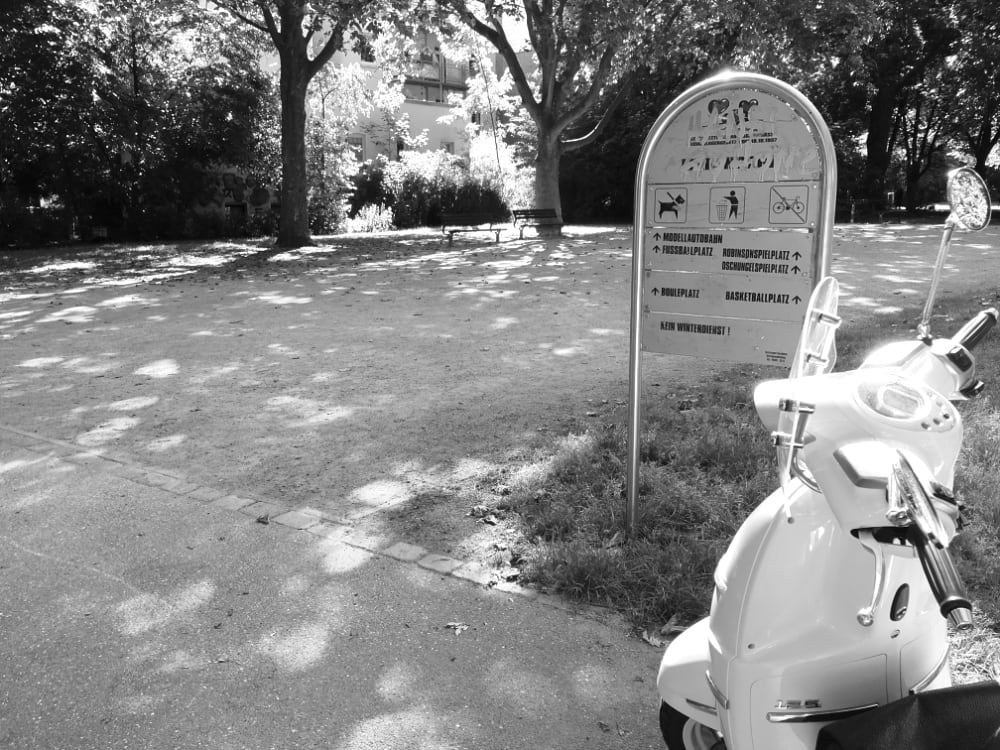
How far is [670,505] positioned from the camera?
13.8 feet

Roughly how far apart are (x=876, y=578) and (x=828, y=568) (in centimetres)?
13

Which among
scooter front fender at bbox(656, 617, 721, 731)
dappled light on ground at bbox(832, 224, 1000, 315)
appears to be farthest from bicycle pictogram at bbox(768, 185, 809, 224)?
dappled light on ground at bbox(832, 224, 1000, 315)

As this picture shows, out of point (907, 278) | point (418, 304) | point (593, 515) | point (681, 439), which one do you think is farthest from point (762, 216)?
point (907, 278)

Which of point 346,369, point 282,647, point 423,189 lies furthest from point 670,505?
point 423,189

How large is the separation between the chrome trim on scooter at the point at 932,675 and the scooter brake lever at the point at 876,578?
0.19 meters

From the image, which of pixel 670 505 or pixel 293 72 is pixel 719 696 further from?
pixel 293 72

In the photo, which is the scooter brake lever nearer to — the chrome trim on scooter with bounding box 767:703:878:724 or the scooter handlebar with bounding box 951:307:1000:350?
the chrome trim on scooter with bounding box 767:703:878:724

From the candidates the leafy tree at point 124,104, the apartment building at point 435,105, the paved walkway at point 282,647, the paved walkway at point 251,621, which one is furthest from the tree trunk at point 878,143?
the paved walkway at point 282,647

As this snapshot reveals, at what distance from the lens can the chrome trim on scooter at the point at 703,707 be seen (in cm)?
213

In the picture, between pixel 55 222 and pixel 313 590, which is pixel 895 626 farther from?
pixel 55 222

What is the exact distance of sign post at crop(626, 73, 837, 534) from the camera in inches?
136

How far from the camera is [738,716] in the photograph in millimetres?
1875

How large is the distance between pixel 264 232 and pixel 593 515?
23.3 m

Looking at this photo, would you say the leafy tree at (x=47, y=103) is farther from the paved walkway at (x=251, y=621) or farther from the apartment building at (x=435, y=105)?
the paved walkway at (x=251, y=621)
